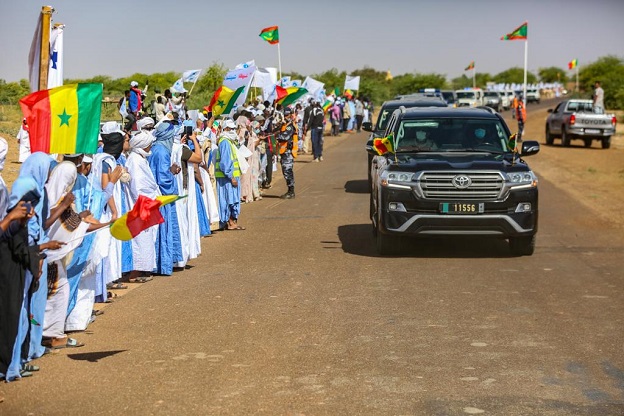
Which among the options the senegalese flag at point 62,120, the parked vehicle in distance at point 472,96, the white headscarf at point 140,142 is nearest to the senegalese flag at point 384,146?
the white headscarf at point 140,142

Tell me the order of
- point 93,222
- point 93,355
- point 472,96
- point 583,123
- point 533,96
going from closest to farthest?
point 93,355 → point 93,222 → point 583,123 → point 472,96 → point 533,96

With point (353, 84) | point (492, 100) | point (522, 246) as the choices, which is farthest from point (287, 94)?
point (492, 100)

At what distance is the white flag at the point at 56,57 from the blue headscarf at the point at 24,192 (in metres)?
3.82

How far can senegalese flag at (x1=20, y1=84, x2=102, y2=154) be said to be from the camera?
866cm

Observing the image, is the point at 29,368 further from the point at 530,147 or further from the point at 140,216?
the point at 530,147

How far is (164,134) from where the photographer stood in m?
12.2

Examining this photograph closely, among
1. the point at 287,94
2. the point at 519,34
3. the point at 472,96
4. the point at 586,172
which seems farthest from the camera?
the point at 472,96

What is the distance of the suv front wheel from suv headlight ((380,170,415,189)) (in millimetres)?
1591

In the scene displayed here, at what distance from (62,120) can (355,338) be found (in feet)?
10.1

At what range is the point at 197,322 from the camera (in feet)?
30.0

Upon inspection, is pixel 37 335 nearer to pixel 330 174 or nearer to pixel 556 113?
pixel 330 174

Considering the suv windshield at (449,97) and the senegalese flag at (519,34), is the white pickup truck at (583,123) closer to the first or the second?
the senegalese flag at (519,34)

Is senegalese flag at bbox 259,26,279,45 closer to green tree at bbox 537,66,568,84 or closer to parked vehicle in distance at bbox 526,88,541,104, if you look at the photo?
parked vehicle in distance at bbox 526,88,541,104

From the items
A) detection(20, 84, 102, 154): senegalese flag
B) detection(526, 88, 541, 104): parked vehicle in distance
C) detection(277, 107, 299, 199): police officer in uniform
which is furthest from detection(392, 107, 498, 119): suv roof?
detection(526, 88, 541, 104): parked vehicle in distance
